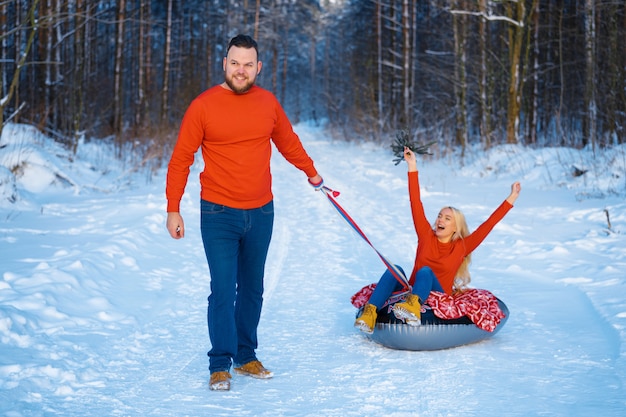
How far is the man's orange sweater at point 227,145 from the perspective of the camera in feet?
13.0

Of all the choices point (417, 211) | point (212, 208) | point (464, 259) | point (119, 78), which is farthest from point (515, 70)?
point (212, 208)

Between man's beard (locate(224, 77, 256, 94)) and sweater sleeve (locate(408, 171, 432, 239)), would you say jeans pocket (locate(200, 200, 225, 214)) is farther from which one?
sweater sleeve (locate(408, 171, 432, 239))

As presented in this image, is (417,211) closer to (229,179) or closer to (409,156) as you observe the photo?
(409,156)

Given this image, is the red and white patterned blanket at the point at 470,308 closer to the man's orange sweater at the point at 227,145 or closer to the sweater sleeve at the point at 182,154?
the man's orange sweater at the point at 227,145

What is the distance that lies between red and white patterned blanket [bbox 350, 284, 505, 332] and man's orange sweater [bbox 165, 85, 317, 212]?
1.63 meters

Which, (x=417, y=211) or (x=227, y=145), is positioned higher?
(x=227, y=145)

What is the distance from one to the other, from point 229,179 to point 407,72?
1891 cm

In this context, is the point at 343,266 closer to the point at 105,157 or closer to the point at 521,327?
the point at 521,327

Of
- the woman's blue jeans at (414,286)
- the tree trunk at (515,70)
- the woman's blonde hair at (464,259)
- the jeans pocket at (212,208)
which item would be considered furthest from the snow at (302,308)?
the tree trunk at (515,70)

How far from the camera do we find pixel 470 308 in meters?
4.89

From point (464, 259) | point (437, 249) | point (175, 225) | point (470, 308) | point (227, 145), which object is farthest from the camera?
point (464, 259)

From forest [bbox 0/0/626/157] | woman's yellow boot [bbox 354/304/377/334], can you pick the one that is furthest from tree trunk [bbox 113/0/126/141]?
woman's yellow boot [bbox 354/304/377/334]

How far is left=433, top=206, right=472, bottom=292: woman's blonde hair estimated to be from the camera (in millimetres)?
5285

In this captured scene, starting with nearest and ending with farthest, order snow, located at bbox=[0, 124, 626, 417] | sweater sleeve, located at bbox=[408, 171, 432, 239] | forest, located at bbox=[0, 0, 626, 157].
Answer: snow, located at bbox=[0, 124, 626, 417]
sweater sleeve, located at bbox=[408, 171, 432, 239]
forest, located at bbox=[0, 0, 626, 157]
